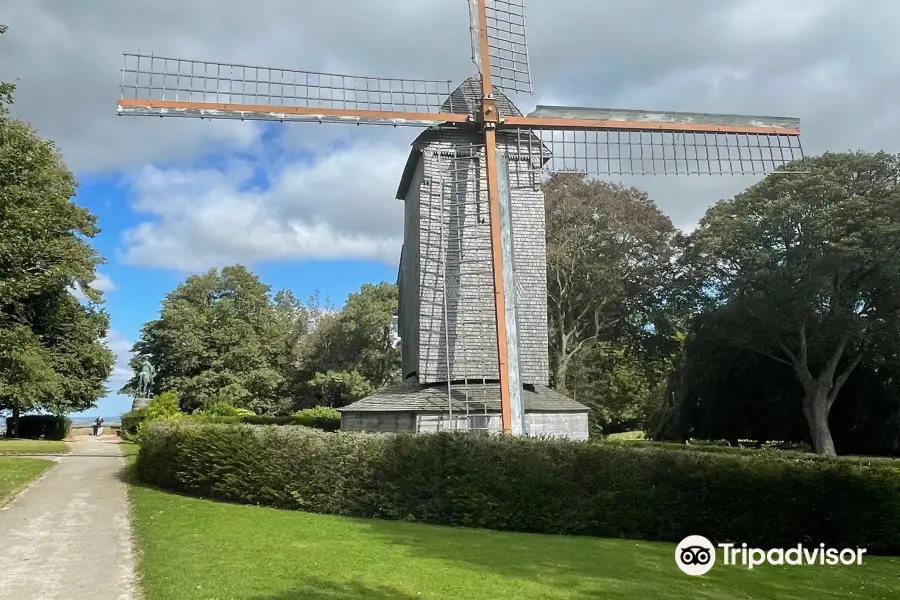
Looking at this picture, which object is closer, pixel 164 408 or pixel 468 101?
pixel 468 101

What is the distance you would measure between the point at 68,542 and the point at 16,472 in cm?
960

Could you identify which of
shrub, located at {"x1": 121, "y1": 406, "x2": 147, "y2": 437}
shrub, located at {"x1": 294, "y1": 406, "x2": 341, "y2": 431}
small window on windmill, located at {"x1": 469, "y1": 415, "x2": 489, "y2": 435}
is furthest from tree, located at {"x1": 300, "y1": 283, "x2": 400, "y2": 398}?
small window on windmill, located at {"x1": 469, "y1": 415, "x2": 489, "y2": 435}

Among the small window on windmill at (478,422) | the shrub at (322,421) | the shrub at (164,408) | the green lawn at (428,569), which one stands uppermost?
the shrub at (164,408)

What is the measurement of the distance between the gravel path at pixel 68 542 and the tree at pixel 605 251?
22.6m

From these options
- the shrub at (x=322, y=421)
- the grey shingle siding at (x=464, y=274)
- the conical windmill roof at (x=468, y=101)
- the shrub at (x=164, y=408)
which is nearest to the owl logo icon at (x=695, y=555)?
the grey shingle siding at (x=464, y=274)

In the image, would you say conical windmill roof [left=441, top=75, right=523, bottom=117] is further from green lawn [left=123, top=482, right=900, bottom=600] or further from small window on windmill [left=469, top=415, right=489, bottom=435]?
green lawn [left=123, top=482, right=900, bottom=600]

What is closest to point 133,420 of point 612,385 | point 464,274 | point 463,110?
point 464,274

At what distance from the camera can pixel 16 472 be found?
1805cm

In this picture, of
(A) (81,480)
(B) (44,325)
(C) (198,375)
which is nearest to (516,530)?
(A) (81,480)

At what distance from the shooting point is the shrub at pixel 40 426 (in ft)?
123

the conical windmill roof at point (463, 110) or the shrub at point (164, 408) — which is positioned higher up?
the conical windmill roof at point (463, 110)

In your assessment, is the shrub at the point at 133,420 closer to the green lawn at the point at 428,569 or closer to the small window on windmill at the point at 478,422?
the small window on windmill at the point at 478,422

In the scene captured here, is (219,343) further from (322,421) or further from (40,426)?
(322,421)

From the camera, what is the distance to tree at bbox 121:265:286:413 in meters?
43.3
